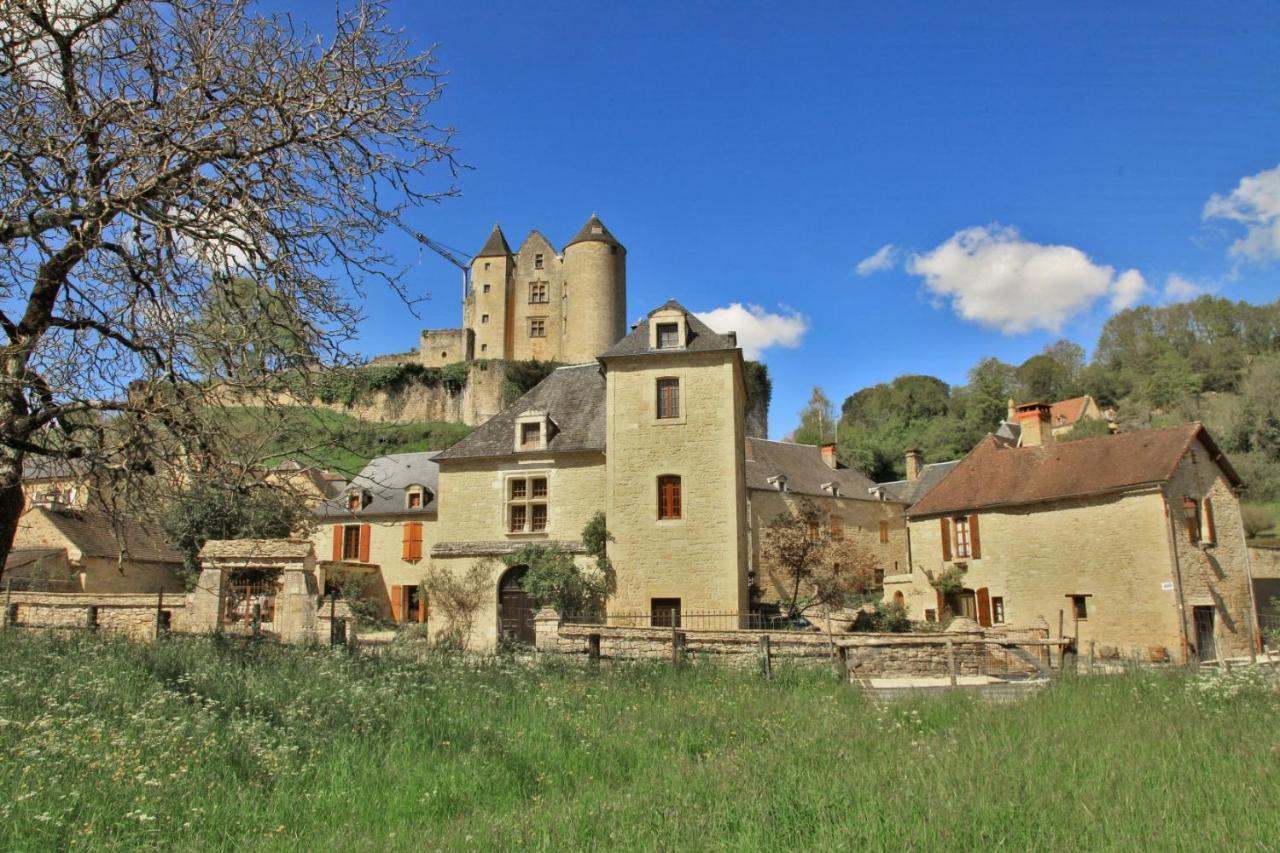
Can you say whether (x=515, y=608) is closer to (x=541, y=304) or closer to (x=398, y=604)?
(x=398, y=604)

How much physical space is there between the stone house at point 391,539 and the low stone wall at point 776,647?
18.7 metres

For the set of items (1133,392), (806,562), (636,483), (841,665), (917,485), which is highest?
(1133,392)

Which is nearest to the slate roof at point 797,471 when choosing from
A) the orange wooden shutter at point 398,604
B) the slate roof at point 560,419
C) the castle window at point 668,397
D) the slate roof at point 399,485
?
the slate roof at point 560,419

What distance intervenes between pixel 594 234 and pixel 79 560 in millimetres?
44343

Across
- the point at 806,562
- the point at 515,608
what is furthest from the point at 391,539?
the point at 806,562

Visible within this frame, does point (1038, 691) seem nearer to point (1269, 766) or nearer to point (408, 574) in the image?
point (1269, 766)

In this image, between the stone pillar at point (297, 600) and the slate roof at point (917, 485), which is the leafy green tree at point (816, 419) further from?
the stone pillar at point (297, 600)

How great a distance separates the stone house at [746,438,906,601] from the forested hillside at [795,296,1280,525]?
8.99 m

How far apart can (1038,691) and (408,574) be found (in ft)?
90.5

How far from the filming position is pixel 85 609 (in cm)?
1794

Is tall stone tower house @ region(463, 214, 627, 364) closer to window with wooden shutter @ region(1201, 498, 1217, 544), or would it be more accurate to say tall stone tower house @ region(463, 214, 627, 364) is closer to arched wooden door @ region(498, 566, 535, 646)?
arched wooden door @ region(498, 566, 535, 646)

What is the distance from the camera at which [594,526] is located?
21094 mm

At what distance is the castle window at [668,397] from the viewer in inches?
844

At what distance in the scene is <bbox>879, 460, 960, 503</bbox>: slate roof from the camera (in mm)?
43031
